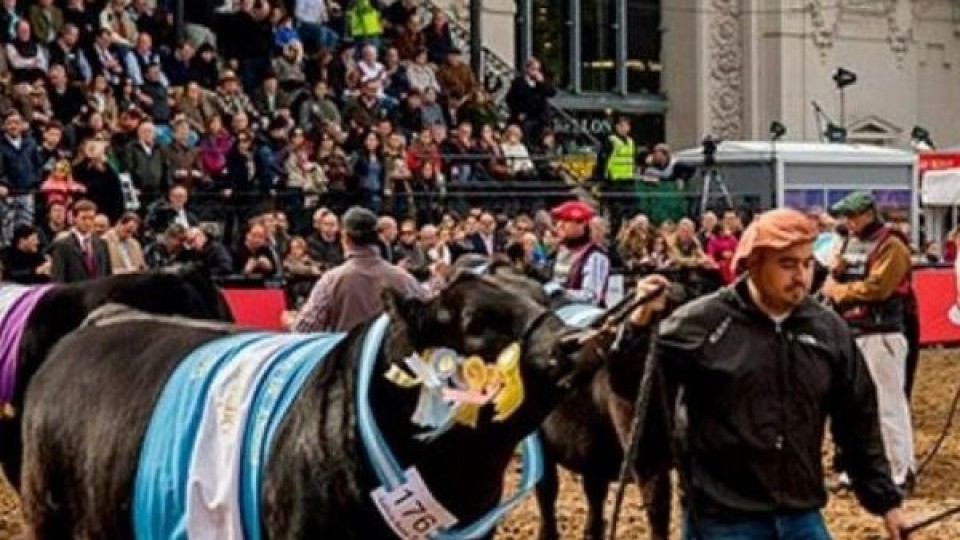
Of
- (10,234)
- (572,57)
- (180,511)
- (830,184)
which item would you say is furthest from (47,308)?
(572,57)

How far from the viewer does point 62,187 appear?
18.9m

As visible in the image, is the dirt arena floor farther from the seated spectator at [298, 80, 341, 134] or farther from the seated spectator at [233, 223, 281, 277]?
the seated spectator at [298, 80, 341, 134]

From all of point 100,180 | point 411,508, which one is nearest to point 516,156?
point 100,180

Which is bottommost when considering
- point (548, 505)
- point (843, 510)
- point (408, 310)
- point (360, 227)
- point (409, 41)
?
point (843, 510)

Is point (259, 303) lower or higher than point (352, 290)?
lower

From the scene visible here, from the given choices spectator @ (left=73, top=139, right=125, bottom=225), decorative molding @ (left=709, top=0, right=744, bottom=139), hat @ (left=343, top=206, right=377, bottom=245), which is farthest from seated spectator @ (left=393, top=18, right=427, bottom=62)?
hat @ (left=343, top=206, right=377, bottom=245)

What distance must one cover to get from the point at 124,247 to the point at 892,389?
6810 millimetres

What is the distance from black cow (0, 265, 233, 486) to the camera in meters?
8.88

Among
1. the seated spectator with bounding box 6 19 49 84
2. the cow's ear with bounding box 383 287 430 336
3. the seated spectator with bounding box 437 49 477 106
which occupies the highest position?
the seated spectator with bounding box 6 19 49 84

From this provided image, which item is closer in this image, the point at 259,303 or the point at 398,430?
the point at 398,430

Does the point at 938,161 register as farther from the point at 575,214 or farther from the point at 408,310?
the point at 408,310

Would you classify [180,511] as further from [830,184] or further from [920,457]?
[830,184]

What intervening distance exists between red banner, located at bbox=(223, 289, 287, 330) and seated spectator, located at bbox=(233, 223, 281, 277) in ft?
1.01

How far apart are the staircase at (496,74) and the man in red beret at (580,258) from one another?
1702cm
